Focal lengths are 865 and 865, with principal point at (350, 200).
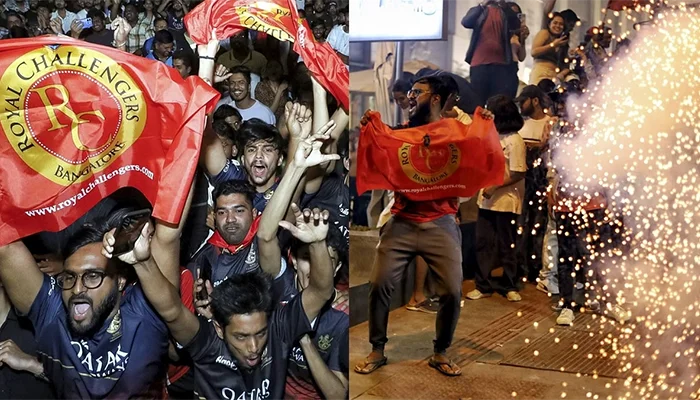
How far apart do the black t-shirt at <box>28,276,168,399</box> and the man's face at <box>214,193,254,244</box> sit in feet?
Result: 0.95

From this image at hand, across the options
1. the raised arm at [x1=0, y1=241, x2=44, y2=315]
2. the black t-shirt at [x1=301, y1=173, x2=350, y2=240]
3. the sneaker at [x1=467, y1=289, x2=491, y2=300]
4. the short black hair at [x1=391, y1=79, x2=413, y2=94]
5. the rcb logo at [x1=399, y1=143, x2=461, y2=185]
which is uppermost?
the short black hair at [x1=391, y1=79, x2=413, y2=94]

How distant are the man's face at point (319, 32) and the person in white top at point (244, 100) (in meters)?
0.22

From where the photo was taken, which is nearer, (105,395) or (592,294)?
(105,395)

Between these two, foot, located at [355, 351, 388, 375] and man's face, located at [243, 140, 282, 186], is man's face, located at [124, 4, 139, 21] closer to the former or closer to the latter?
man's face, located at [243, 140, 282, 186]

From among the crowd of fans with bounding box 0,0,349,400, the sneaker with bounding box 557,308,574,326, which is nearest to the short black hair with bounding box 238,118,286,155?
the crowd of fans with bounding box 0,0,349,400

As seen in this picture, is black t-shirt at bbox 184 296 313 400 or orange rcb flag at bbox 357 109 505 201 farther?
orange rcb flag at bbox 357 109 505 201

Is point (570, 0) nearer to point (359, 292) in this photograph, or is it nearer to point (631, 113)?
point (631, 113)

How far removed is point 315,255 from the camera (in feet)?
7.95

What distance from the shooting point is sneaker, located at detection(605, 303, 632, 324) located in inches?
107

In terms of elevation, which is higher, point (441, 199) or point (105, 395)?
point (441, 199)

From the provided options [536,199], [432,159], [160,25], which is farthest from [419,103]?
[160,25]

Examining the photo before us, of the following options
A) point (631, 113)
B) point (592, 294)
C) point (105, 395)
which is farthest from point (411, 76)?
point (105, 395)

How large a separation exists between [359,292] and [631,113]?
99 centimetres

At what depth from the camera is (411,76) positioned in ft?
8.48
